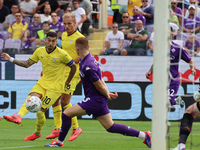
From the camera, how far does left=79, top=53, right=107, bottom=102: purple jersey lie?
681cm

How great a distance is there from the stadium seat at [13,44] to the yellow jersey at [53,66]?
24.3 feet

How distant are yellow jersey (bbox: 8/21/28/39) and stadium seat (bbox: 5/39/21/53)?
38 cm

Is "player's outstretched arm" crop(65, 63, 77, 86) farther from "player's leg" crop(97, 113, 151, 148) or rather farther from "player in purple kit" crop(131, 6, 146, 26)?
"player in purple kit" crop(131, 6, 146, 26)

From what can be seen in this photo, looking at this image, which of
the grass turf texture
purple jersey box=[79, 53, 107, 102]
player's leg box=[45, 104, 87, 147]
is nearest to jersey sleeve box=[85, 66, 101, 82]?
purple jersey box=[79, 53, 107, 102]

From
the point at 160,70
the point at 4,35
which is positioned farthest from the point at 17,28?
the point at 160,70

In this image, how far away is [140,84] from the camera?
13.6 m

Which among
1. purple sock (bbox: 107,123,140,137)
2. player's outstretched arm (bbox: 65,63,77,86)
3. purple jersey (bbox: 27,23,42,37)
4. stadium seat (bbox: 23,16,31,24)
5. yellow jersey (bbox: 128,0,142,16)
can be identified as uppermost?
yellow jersey (bbox: 128,0,142,16)

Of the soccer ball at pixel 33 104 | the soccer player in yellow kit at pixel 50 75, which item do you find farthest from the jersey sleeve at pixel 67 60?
the soccer ball at pixel 33 104

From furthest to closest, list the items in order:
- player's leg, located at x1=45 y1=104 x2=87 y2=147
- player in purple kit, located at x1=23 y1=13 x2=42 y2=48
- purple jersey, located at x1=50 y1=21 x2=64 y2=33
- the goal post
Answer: player in purple kit, located at x1=23 y1=13 x2=42 y2=48 < purple jersey, located at x1=50 y1=21 x2=64 y2=33 < player's leg, located at x1=45 y1=104 x2=87 y2=147 < the goal post

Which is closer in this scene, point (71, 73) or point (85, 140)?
point (71, 73)

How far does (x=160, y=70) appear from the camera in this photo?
5043mm

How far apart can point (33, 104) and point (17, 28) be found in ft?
30.5

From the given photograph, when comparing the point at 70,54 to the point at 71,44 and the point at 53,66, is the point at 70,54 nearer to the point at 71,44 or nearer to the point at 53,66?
the point at 71,44

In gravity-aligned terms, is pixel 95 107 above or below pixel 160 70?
below
